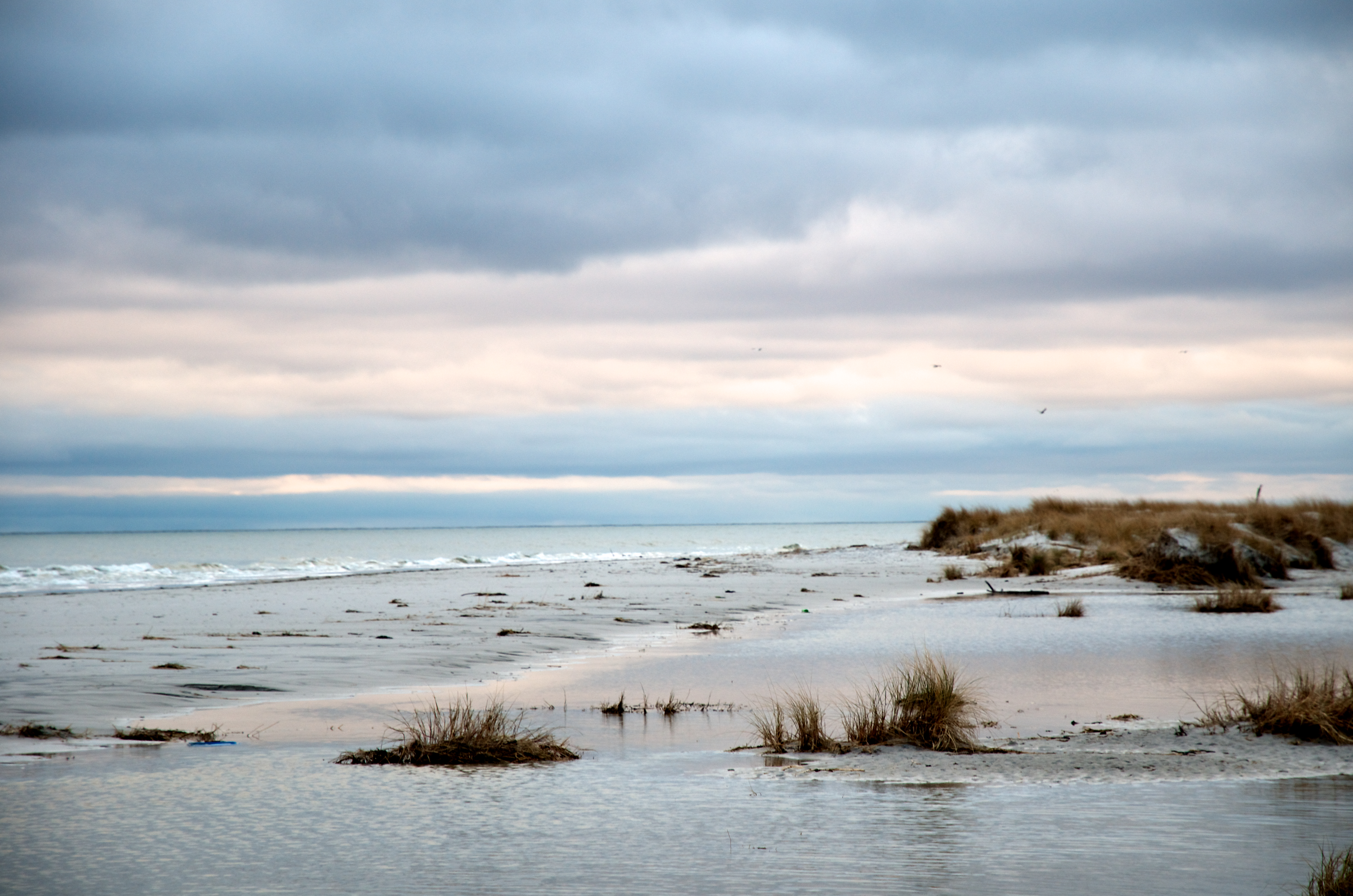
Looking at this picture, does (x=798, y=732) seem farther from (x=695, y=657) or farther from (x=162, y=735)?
(x=695, y=657)

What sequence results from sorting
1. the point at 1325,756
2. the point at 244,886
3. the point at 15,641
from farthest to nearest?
the point at 15,641 < the point at 1325,756 < the point at 244,886

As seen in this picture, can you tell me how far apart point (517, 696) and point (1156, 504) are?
128ft

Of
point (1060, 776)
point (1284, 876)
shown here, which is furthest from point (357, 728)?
point (1284, 876)

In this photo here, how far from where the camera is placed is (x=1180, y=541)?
25625 mm

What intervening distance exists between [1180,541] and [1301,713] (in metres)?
19.1

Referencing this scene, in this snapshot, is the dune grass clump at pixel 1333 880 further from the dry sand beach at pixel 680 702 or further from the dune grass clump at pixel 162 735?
the dune grass clump at pixel 162 735

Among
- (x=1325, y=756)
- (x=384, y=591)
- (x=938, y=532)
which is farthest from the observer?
(x=938, y=532)

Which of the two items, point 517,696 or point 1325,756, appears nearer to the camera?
point 1325,756

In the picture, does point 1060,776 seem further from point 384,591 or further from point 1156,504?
point 1156,504

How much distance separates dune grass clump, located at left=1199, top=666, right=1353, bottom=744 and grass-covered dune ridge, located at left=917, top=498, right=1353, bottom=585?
17.7 m

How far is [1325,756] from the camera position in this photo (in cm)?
748

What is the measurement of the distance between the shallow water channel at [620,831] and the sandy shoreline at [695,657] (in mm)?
730

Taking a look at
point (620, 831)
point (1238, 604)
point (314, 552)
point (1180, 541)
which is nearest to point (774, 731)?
point (620, 831)

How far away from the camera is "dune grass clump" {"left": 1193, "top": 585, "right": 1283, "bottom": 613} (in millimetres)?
19094
